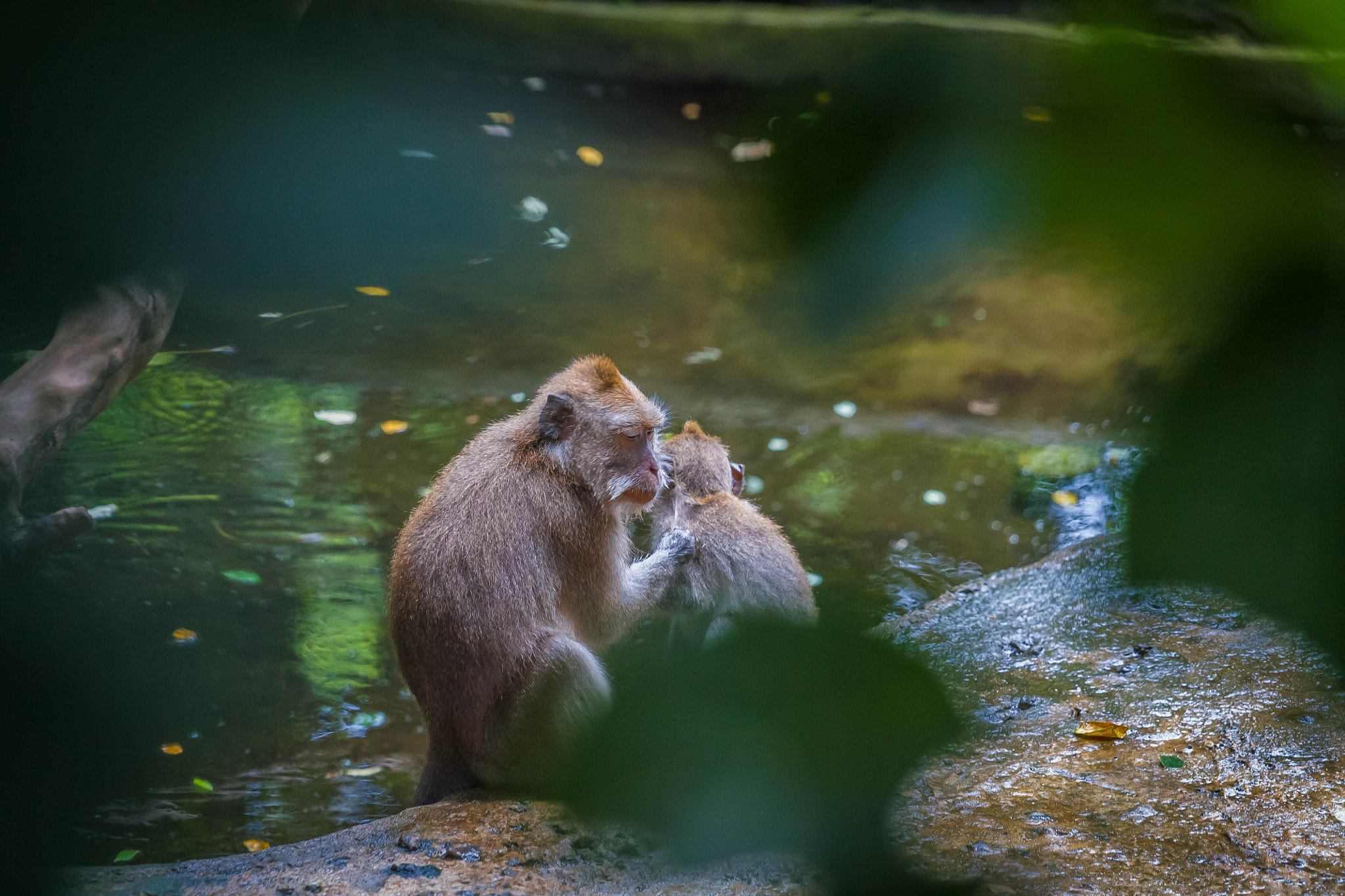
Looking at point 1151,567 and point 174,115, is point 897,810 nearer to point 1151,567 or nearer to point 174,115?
point 1151,567

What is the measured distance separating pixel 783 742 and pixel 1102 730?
326 cm

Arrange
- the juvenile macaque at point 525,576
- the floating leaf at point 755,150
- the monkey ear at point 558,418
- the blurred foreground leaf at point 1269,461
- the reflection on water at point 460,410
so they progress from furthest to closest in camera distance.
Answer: the monkey ear at point 558,418
the juvenile macaque at point 525,576
the reflection on water at point 460,410
the floating leaf at point 755,150
the blurred foreground leaf at point 1269,461

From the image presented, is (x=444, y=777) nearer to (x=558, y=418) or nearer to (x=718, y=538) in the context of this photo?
(x=558, y=418)

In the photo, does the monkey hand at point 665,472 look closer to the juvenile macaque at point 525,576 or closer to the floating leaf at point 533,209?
the juvenile macaque at point 525,576

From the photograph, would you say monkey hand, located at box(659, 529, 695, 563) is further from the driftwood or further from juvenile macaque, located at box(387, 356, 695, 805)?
the driftwood

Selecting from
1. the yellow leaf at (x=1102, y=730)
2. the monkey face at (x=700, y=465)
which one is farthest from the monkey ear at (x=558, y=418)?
the yellow leaf at (x=1102, y=730)

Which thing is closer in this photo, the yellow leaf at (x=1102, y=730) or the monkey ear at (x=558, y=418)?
the yellow leaf at (x=1102, y=730)

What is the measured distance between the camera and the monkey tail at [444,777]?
3.53 m

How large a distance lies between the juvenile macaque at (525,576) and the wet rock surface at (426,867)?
0.32m

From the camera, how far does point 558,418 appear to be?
3760mm

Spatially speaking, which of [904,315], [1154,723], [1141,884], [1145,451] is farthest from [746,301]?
[1154,723]

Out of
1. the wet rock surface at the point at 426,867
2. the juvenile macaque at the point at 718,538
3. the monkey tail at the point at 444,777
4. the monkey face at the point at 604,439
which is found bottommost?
the monkey tail at the point at 444,777

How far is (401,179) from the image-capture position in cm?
76

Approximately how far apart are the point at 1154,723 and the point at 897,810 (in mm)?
3260
